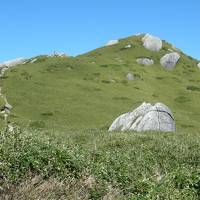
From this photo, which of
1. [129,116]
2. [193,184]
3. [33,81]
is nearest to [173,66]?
[33,81]

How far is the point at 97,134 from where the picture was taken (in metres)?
45.7

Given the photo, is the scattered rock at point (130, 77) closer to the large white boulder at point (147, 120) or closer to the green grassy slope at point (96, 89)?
the green grassy slope at point (96, 89)

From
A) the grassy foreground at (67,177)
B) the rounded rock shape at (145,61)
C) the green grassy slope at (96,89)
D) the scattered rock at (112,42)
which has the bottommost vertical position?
the grassy foreground at (67,177)

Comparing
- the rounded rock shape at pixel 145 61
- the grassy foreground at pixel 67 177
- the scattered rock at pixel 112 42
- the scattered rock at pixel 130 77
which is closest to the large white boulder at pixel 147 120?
the grassy foreground at pixel 67 177

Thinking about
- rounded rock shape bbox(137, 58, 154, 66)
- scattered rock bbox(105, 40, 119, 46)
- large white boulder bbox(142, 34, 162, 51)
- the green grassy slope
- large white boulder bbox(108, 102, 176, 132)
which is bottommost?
large white boulder bbox(108, 102, 176, 132)

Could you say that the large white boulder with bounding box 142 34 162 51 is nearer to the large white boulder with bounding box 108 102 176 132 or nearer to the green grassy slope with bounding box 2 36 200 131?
the green grassy slope with bounding box 2 36 200 131

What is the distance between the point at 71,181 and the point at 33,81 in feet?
255

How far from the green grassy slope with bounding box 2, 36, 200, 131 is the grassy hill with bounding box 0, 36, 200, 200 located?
17 centimetres

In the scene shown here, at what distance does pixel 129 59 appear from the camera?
12194 cm

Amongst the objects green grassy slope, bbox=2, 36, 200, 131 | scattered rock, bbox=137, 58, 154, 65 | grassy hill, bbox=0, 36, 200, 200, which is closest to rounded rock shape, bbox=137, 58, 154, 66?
scattered rock, bbox=137, 58, 154, 65

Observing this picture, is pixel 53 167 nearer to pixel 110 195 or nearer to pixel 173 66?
pixel 110 195

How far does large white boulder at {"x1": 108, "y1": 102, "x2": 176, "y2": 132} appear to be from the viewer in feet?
197

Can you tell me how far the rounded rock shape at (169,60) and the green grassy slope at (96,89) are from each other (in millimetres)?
1424

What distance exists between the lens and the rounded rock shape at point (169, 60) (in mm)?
121756
